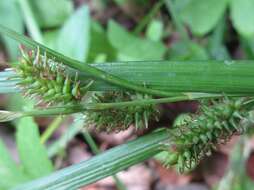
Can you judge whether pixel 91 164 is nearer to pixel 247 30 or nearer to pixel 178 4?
pixel 247 30

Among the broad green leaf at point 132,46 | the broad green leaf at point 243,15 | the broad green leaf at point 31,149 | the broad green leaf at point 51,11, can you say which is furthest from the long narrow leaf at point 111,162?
the broad green leaf at point 51,11

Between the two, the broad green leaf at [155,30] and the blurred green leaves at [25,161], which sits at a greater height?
the broad green leaf at [155,30]

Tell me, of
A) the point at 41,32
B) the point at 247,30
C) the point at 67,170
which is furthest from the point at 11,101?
the point at 67,170

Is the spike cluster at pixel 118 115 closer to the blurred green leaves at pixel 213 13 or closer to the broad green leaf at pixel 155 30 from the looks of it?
the blurred green leaves at pixel 213 13

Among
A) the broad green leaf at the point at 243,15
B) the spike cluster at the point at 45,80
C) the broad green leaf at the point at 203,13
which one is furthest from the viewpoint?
the broad green leaf at the point at 203,13

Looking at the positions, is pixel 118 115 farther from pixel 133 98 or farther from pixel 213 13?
pixel 213 13

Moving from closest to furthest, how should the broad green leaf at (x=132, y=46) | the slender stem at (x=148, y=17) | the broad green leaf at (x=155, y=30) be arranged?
the broad green leaf at (x=132, y=46)
the broad green leaf at (x=155, y=30)
the slender stem at (x=148, y=17)

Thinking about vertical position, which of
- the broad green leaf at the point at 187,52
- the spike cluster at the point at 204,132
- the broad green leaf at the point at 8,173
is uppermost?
the broad green leaf at the point at 187,52
